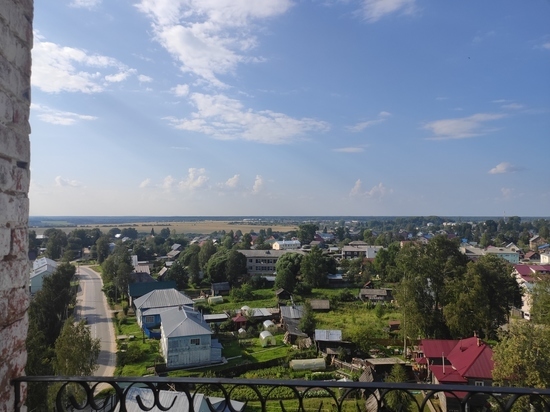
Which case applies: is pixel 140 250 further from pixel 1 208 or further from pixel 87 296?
pixel 1 208

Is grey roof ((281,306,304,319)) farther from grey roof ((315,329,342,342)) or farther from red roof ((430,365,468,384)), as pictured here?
Result: red roof ((430,365,468,384))

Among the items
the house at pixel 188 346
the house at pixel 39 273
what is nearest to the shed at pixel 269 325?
the house at pixel 188 346

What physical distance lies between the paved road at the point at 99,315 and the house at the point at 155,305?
6.01 feet

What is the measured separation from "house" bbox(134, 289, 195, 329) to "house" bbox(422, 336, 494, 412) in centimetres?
1450

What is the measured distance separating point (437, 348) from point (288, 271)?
1776cm

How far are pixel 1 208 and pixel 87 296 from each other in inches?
1287

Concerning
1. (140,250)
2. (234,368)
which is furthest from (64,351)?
(140,250)

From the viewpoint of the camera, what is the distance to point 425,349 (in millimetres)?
16516

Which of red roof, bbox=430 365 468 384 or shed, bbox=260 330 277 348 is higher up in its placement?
red roof, bbox=430 365 468 384

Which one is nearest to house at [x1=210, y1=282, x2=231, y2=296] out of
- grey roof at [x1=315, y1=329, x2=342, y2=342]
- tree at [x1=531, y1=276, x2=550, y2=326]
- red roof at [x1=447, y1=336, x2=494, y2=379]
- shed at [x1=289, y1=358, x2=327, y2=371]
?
grey roof at [x1=315, y1=329, x2=342, y2=342]

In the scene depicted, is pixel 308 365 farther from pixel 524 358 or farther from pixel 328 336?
pixel 524 358

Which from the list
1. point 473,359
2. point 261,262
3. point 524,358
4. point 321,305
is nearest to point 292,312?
point 321,305

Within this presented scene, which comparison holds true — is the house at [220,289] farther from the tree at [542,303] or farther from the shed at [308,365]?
the tree at [542,303]

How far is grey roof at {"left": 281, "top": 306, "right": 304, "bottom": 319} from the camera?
2441 cm
